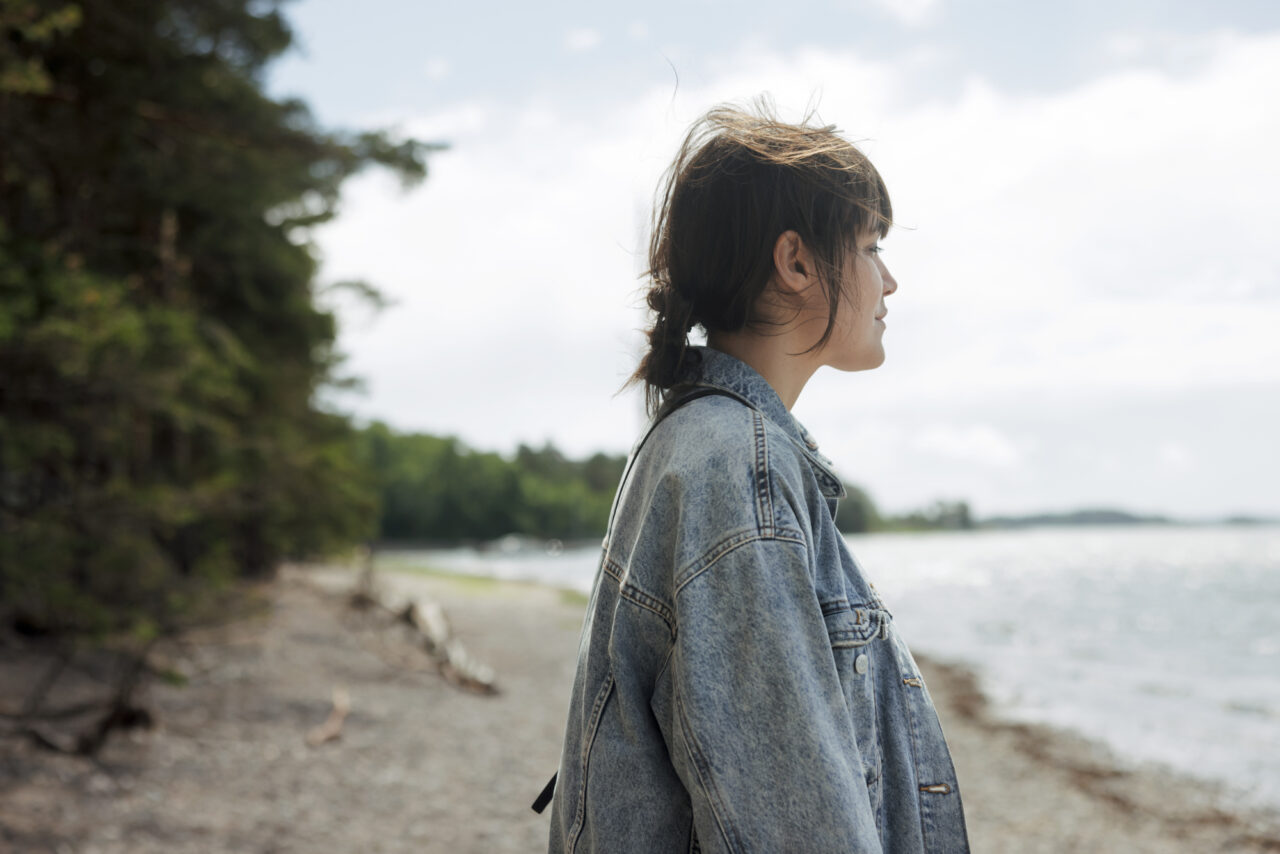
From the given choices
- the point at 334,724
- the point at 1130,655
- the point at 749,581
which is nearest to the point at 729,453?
the point at 749,581

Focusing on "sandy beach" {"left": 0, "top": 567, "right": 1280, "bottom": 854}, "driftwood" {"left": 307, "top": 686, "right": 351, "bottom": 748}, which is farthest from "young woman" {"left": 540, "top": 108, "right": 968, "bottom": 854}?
"driftwood" {"left": 307, "top": 686, "right": 351, "bottom": 748}

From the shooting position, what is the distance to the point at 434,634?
14383 millimetres

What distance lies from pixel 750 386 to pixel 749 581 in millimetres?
346

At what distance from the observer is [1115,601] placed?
38938 millimetres

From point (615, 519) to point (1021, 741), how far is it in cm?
1163

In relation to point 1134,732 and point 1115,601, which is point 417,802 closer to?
point 1134,732

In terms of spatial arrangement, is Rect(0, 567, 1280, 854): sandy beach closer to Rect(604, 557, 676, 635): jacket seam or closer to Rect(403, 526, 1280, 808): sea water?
Rect(403, 526, 1280, 808): sea water

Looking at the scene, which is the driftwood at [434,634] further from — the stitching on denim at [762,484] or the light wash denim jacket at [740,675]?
the stitching on denim at [762,484]

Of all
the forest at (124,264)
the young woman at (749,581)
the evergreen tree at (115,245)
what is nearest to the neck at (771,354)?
the young woman at (749,581)

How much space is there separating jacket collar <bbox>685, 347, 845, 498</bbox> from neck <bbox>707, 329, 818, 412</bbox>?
0.02 metres

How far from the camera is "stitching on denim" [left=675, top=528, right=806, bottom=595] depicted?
1.15 m

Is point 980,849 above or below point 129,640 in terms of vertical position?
below

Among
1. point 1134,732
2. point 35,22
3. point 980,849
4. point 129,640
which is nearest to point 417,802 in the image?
point 129,640

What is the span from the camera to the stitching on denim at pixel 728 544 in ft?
3.78
